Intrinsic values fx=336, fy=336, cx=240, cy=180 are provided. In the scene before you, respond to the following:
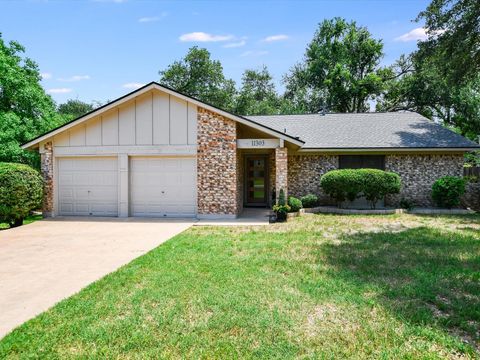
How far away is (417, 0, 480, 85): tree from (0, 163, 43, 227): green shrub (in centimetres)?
1643

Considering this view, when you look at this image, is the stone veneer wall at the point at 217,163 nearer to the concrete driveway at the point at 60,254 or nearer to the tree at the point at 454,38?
the concrete driveway at the point at 60,254

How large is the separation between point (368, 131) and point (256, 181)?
5936 millimetres

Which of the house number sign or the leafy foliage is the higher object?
the house number sign

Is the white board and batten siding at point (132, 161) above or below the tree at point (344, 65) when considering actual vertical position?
below

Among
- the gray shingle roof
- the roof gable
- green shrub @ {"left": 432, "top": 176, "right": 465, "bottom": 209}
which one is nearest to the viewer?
the roof gable

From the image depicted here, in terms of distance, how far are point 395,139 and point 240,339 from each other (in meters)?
13.9

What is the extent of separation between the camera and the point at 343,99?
3153 cm

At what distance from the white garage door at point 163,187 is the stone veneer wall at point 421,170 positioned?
880 cm

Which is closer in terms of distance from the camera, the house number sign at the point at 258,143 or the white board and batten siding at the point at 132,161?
the house number sign at the point at 258,143

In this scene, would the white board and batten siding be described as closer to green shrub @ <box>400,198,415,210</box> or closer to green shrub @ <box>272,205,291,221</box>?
green shrub @ <box>272,205,291,221</box>

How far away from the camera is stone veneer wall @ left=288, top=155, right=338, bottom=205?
15141mm

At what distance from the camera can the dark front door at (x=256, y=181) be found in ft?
54.5

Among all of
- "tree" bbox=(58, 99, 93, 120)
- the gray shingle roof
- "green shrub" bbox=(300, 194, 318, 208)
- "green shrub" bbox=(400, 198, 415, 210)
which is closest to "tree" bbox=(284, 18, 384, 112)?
the gray shingle roof

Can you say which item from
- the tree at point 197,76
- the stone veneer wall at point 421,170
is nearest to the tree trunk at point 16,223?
the stone veneer wall at point 421,170
